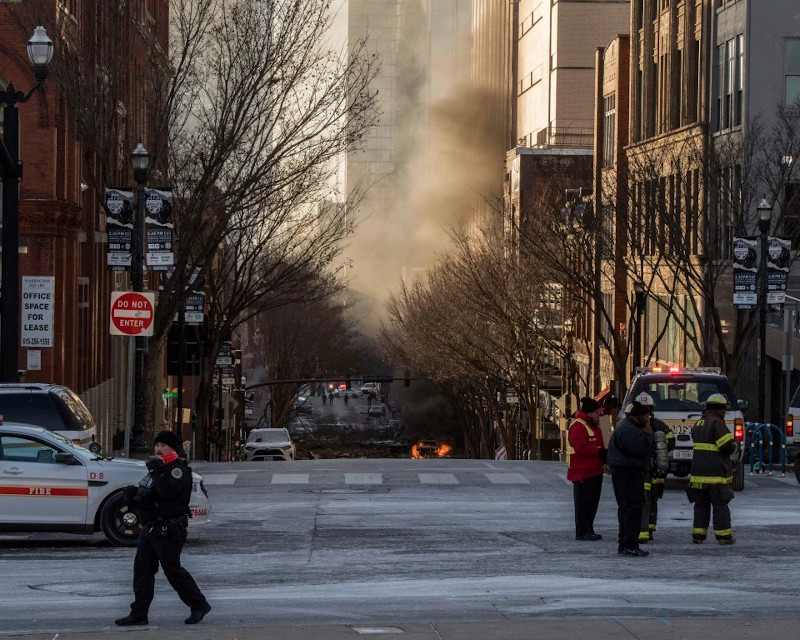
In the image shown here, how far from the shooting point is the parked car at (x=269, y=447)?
45719 mm

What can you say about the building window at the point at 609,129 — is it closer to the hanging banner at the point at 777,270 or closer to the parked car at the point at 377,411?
the hanging banner at the point at 777,270

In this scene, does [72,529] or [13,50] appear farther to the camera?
[13,50]

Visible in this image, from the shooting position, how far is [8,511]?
15023mm

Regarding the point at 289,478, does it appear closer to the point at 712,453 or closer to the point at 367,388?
the point at 712,453

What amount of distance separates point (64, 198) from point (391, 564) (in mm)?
22190

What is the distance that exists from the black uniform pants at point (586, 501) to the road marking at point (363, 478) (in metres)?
8.06

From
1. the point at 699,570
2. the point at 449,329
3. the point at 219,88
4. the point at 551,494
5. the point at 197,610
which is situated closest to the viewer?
the point at 197,610

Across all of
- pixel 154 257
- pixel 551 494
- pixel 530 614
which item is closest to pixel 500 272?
pixel 154 257

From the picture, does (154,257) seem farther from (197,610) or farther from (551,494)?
(197,610)

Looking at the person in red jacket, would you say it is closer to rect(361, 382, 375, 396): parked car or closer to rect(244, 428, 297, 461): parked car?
rect(244, 428, 297, 461): parked car

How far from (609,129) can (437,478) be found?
37207 millimetres

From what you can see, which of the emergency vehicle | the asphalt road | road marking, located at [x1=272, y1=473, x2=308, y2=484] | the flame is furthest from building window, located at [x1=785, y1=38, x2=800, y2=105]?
the flame

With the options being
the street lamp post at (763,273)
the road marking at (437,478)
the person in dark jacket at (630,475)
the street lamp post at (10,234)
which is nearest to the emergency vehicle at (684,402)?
the road marking at (437,478)

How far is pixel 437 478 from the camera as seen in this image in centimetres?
2425
